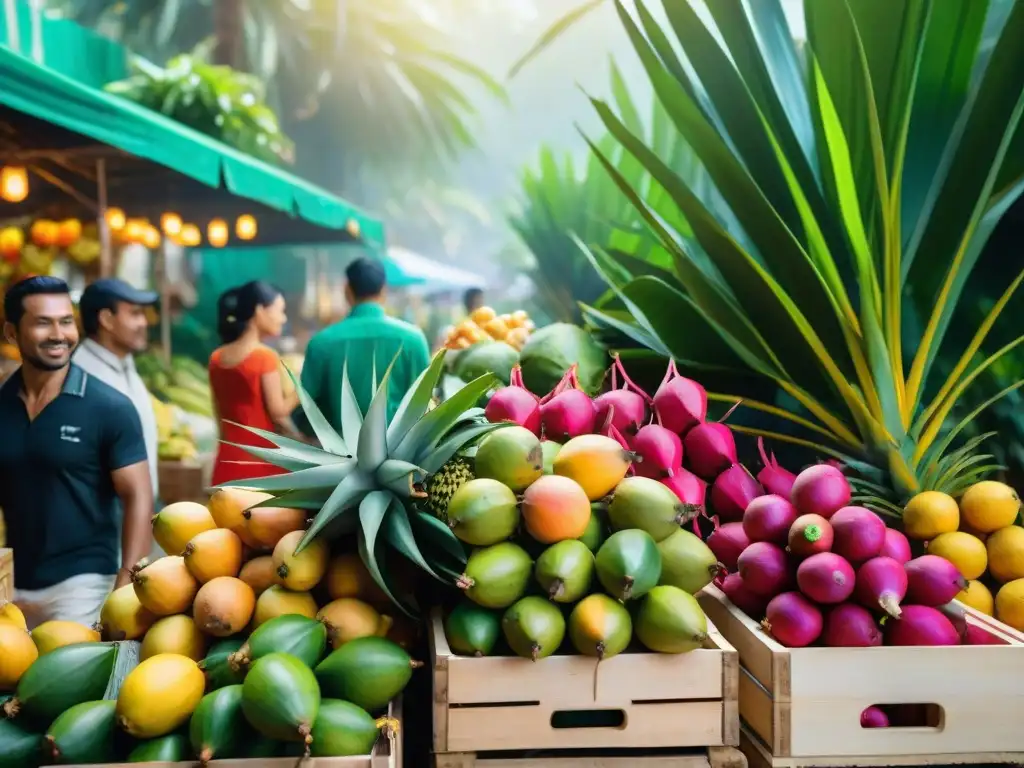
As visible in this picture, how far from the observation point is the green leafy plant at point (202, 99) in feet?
30.4

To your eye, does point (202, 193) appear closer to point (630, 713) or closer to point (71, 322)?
point (71, 322)

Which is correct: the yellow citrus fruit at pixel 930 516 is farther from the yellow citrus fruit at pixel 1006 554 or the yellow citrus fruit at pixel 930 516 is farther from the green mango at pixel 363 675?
the green mango at pixel 363 675

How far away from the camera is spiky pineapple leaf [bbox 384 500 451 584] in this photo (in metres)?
1.52

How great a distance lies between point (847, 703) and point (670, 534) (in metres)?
0.42

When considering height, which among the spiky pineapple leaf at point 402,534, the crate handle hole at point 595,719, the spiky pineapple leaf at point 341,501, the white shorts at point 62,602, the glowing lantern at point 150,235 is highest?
the glowing lantern at point 150,235

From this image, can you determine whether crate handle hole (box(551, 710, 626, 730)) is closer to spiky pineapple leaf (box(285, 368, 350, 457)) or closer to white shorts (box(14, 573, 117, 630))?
spiky pineapple leaf (box(285, 368, 350, 457))

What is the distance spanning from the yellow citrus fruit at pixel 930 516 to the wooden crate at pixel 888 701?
348 mm

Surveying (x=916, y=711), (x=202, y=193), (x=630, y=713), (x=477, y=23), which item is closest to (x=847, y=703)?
(x=916, y=711)

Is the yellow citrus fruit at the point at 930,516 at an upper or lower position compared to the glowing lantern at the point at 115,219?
lower

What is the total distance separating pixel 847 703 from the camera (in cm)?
151

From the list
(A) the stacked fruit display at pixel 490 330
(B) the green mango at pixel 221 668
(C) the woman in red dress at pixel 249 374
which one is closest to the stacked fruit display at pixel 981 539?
(B) the green mango at pixel 221 668

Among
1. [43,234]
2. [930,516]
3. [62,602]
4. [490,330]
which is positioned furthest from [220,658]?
[43,234]

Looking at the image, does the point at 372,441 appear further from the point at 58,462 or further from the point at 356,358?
the point at 356,358

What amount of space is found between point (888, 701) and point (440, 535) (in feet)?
2.79
